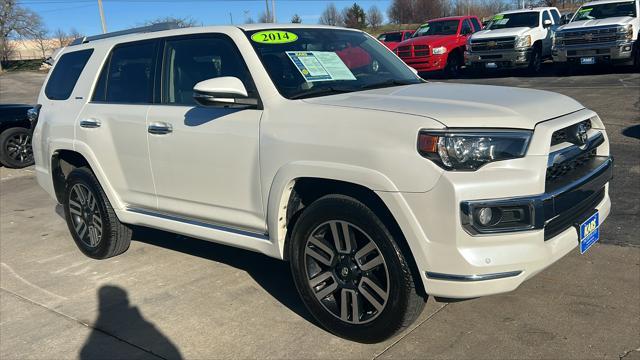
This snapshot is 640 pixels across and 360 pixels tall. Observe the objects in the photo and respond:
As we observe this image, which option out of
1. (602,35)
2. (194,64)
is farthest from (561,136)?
(602,35)

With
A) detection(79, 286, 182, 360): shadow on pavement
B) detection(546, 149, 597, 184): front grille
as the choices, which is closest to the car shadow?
detection(79, 286, 182, 360): shadow on pavement

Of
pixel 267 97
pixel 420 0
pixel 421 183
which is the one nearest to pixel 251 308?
pixel 267 97

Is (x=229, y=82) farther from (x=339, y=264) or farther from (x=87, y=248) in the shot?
(x=87, y=248)

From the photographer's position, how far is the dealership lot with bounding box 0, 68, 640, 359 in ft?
11.1

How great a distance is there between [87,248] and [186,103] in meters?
1.99

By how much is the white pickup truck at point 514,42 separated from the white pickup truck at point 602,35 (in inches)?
40.8

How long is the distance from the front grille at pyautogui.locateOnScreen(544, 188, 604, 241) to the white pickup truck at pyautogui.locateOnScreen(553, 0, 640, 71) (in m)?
13.2

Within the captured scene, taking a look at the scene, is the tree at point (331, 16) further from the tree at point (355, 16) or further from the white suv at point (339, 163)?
the white suv at point (339, 163)

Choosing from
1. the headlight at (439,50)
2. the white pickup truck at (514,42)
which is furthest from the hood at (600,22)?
the headlight at (439,50)

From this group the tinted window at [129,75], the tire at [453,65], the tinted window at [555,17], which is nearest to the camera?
the tinted window at [129,75]

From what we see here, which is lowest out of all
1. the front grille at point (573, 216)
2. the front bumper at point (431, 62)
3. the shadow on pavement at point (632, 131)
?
the shadow on pavement at point (632, 131)

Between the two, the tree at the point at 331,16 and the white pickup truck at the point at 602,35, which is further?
the tree at the point at 331,16

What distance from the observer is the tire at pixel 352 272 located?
313cm

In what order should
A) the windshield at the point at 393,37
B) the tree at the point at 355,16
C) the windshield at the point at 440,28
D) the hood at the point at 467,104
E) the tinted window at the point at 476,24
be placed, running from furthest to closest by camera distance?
the tree at the point at 355,16 → the windshield at the point at 393,37 → the tinted window at the point at 476,24 → the windshield at the point at 440,28 → the hood at the point at 467,104
